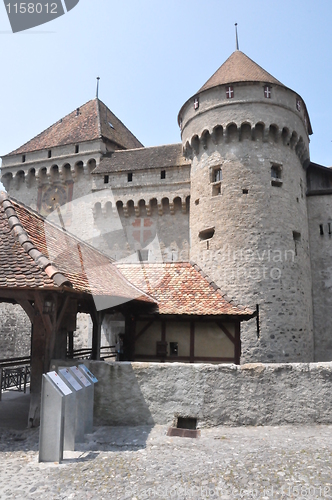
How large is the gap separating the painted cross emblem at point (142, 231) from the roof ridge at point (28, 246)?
37.8ft

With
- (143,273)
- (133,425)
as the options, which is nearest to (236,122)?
(143,273)

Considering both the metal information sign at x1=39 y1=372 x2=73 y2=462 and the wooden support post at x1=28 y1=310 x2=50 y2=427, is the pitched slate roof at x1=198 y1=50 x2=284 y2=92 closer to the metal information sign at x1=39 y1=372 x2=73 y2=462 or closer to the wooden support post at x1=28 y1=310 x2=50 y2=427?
the wooden support post at x1=28 y1=310 x2=50 y2=427

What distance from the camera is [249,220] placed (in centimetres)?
1530

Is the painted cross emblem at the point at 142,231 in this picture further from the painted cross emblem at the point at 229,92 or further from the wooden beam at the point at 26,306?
the wooden beam at the point at 26,306

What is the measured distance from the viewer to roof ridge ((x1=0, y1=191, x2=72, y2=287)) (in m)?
5.84

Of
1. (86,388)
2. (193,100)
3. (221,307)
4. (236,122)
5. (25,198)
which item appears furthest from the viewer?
(25,198)

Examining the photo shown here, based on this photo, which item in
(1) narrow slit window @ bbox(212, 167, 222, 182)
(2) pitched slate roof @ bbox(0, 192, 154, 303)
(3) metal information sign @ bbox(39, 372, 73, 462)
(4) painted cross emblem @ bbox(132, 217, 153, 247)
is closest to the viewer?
(3) metal information sign @ bbox(39, 372, 73, 462)

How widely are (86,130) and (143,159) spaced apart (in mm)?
4338

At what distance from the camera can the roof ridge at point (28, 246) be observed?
5841 mm

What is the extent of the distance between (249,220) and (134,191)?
22.2ft

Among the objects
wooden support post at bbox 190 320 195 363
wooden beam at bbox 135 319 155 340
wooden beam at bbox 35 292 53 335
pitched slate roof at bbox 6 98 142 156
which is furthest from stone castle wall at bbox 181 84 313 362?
wooden beam at bbox 35 292 53 335

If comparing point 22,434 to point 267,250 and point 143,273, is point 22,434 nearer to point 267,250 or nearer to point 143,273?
point 143,273

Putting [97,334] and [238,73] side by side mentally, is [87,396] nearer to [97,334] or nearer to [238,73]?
[97,334]

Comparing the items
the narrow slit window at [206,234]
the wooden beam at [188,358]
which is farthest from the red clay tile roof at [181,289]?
the narrow slit window at [206,234]
